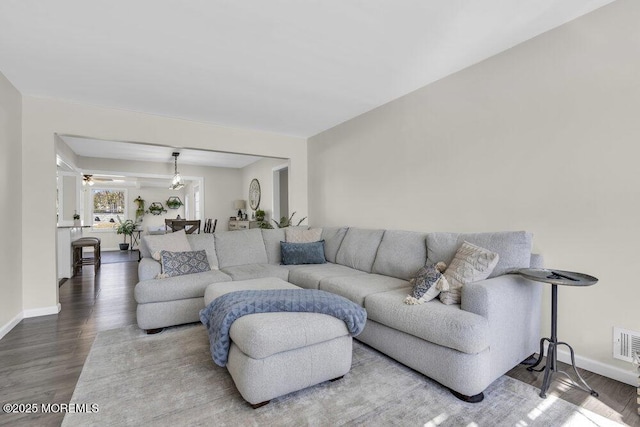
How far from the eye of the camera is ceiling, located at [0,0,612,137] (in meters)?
1.99

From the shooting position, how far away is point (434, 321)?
1893 mm

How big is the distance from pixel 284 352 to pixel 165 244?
2264 mm

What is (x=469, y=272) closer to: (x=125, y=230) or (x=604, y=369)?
(x=604, y=369)

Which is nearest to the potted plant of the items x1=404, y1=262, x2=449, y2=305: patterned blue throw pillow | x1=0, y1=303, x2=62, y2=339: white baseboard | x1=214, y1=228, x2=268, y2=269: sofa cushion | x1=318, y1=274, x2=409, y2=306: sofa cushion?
x1=0, y1=303, x2=62, y2=339: white baseboard

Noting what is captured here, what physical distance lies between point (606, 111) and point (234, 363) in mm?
2943

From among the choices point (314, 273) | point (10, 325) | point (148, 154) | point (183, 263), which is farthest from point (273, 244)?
point (148, 154)

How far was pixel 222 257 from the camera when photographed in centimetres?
374

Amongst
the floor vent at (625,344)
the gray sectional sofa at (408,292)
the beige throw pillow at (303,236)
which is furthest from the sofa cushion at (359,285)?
the floor vent at (625,344)

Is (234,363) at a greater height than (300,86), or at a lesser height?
lesser

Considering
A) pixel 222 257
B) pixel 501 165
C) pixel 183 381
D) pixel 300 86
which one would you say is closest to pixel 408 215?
pixel 501 165

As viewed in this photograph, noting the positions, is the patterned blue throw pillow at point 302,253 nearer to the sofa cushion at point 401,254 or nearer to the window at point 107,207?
the sofa cushion at point 401,254

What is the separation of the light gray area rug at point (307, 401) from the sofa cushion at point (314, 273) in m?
0.99

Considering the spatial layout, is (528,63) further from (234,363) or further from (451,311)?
(234,363)

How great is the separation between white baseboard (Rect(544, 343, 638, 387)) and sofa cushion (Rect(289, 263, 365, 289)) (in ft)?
5.74
